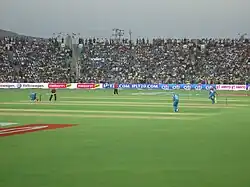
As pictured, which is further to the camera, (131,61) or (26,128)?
(131,61)

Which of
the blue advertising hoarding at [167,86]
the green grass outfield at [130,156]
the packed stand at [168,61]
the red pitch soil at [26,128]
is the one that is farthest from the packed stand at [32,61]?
the green grass outfield at [130,156]

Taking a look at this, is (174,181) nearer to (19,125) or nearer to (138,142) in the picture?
(138,142)

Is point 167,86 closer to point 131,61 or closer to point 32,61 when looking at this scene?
point 131,61

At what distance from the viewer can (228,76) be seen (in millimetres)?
73125

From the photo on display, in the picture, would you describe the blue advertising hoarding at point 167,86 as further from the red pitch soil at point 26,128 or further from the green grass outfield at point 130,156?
the red pitch soil at point 26,128

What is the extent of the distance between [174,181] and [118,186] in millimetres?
1187

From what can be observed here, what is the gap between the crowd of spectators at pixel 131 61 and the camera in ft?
248

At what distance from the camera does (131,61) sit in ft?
270

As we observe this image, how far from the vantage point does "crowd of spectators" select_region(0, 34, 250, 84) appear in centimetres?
7556

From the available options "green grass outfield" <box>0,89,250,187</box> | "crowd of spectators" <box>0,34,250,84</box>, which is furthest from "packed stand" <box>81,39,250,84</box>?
"green grass outfield" <box>0,89,250,187</box>

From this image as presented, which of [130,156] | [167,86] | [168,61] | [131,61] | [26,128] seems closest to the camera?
[130,156]

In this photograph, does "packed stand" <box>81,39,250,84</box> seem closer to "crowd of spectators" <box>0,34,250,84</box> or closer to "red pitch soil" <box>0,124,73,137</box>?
"crowd of spectators" <box>0,34,250,84</box>

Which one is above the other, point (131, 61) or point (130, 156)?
point (131, 61)

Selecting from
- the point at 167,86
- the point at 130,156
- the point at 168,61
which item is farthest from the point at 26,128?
the point at 168,61
